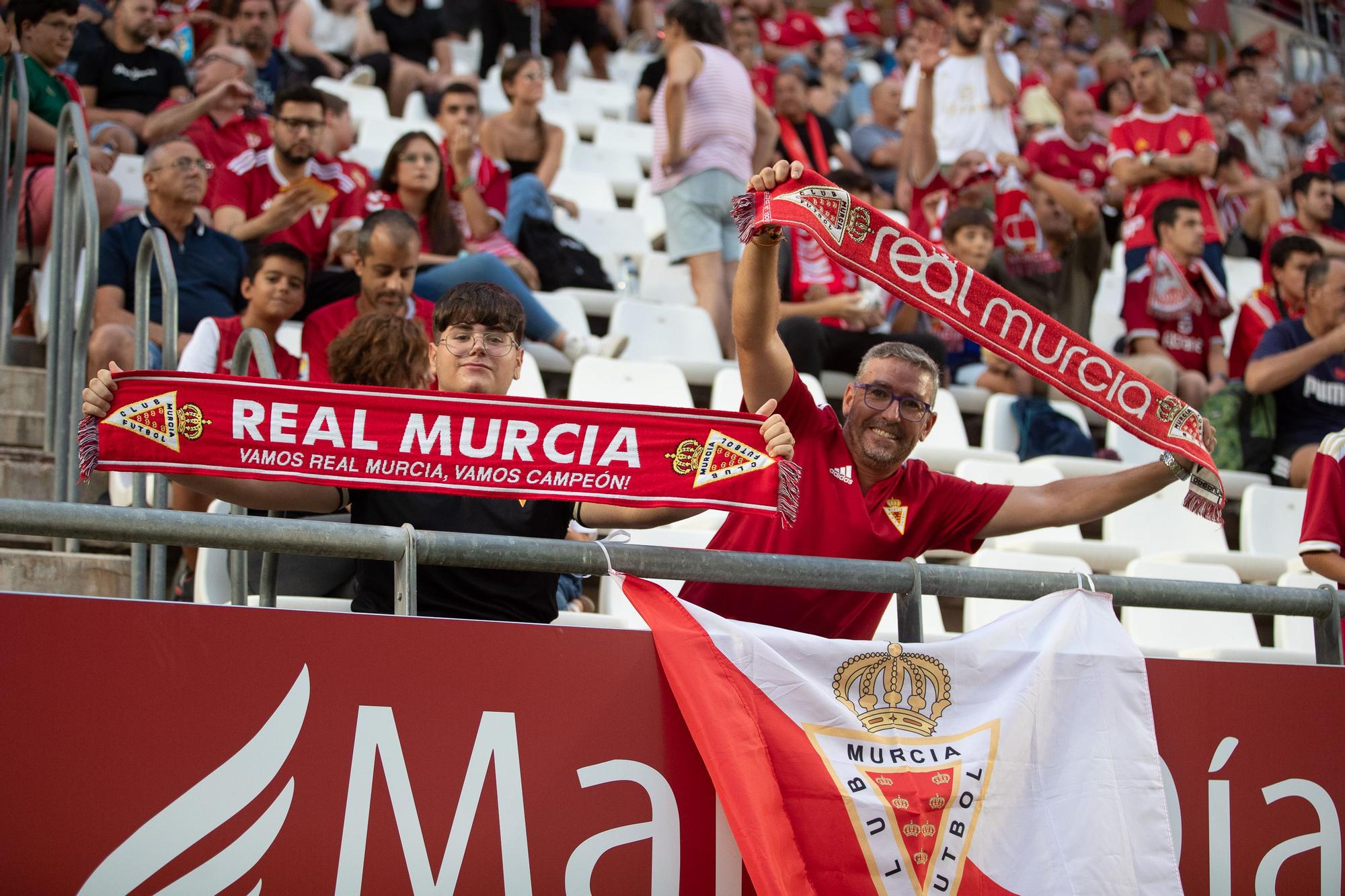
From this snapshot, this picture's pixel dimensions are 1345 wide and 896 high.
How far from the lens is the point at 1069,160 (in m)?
9.56

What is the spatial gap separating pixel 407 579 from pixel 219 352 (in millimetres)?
2239

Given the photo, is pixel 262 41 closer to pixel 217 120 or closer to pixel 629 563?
pixel 217 120

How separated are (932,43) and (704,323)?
97.1 inches

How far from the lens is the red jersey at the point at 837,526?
3.23 metres

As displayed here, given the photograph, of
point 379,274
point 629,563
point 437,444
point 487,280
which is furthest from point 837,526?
point 487,280

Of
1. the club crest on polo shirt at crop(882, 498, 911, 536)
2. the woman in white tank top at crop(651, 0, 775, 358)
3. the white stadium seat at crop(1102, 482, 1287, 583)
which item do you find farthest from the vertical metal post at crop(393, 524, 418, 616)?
the woman in white tank top at crop(651, 0, 775, 358)

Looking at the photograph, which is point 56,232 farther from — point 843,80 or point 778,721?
point 843,80

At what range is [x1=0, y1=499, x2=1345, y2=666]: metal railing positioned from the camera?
94.3 inches

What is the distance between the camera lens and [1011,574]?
9.78 ft

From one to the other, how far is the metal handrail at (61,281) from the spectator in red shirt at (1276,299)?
500 cm

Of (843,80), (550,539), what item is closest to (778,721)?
(550,539)

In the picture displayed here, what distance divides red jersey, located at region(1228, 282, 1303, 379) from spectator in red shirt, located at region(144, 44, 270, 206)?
4.65m

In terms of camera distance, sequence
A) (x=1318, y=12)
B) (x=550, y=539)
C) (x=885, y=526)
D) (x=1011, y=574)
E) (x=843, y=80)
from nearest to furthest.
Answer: (x=550, y=539), (x=1011, y=574), (x=885, y=526), (x=843, y=80), (x=1318, y=12)

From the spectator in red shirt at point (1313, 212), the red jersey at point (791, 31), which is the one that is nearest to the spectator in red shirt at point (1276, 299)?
the spectator in red shirt at point (1313, 212)
